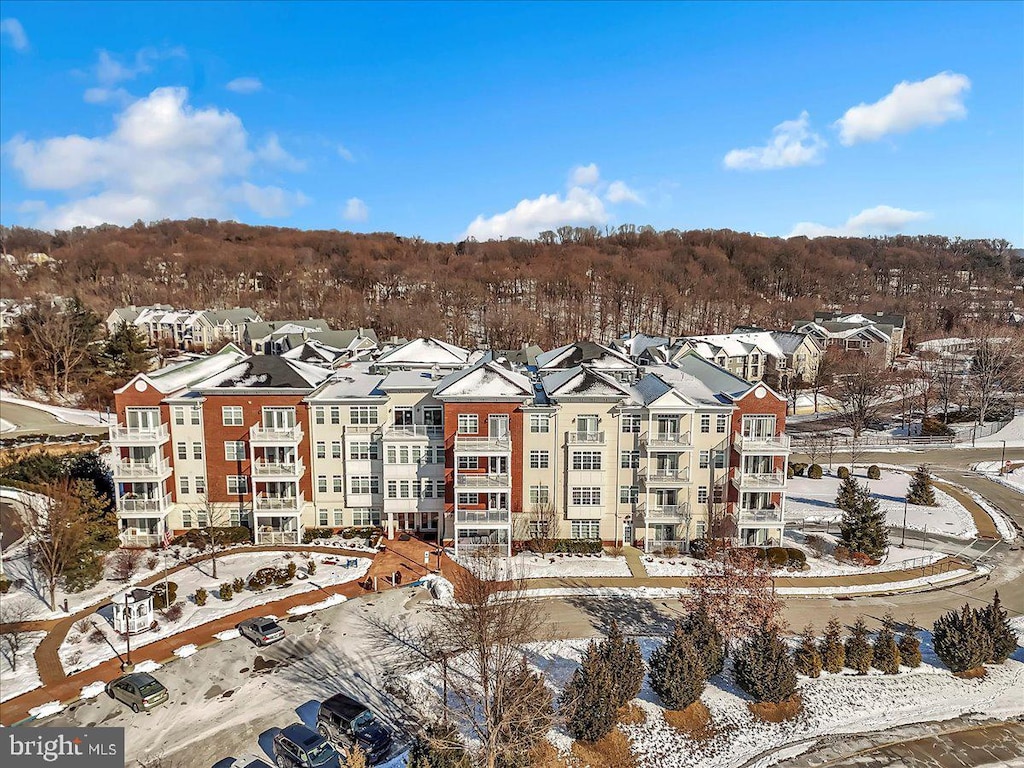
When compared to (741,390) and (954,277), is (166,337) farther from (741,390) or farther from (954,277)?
(954,277)

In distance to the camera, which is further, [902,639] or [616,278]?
[616,278]

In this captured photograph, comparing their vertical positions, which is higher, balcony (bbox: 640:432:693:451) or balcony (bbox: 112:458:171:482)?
balcony (bbox: 640:432:693:451)

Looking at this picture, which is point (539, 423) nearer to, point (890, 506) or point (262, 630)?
point (262, 630)


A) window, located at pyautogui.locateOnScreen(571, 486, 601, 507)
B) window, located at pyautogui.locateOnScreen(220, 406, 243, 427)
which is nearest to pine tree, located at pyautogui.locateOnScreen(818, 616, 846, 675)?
window, located at pyautogui.locateOnScreen(571, 486, 601, 507)

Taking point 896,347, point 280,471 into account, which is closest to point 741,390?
point 280,471

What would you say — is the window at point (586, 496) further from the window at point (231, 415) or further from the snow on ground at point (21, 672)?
the snow on ground at point (21, 672)

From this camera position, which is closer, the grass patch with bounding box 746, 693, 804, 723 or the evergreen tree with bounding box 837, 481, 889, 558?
the grass patch with bounding box 746, 693, 804, 723

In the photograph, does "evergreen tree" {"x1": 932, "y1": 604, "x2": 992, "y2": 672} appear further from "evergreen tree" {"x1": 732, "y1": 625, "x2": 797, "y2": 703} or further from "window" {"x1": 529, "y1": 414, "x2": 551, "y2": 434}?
"window" {"x1": 529, "y1": 414, "x2": 551, "y2": 434}
